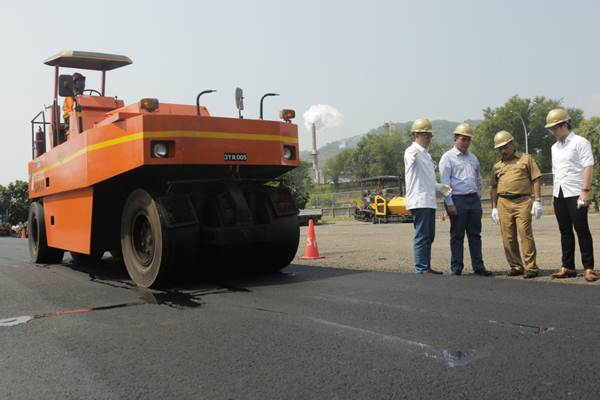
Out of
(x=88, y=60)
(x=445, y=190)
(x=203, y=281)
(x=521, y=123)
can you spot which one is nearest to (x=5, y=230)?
(x=88, y=60)

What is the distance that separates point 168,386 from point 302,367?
27.9 inches

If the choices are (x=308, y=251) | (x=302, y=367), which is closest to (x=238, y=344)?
(x=302, y=367)

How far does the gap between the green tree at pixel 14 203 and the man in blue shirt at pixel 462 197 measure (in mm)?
53032

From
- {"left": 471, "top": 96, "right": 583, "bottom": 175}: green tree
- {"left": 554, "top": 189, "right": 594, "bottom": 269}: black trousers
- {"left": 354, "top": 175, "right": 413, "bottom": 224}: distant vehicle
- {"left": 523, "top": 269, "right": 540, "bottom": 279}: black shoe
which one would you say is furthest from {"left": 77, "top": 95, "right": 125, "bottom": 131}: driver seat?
{"left": 471, "top": 96, "right": 583, "bottom": 175}: green tree

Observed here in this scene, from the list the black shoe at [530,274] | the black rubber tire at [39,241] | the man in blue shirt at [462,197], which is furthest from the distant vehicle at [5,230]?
the black shoe at [530,274]

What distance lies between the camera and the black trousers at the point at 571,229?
18.0ft

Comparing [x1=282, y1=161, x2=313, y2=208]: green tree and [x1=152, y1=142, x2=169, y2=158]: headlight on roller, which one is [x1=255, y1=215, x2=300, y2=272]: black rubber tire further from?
[x1=152, y1=142, x2=169, y2=158]: headlight on roller

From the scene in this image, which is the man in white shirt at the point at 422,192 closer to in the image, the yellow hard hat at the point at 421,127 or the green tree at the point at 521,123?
the yellow hard hat at the point at 421,127

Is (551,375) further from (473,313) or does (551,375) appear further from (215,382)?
(215,382)

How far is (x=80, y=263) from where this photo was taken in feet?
31.0

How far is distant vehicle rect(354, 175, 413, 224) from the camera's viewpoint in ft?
93.0

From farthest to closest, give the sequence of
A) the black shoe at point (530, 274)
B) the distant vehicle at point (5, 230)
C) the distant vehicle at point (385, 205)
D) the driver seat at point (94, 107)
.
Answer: the distant vehicle at point (5, 230)
the distant vehicle at point (385, 205)
the driver seat at point (94, 107)
the black shoe at point (530, 274)

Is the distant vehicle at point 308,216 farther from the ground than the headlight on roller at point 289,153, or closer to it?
closer to it

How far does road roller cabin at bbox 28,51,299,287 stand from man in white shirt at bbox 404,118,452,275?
142 centimetres
